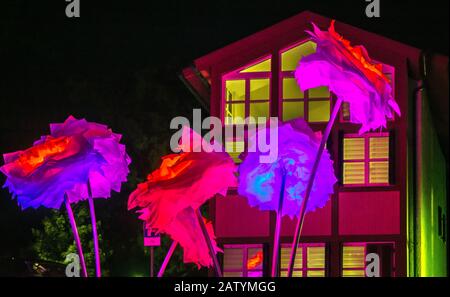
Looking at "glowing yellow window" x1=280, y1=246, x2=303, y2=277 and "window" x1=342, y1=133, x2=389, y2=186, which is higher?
"window" x1=342, y1=133, x2=389, y2=186

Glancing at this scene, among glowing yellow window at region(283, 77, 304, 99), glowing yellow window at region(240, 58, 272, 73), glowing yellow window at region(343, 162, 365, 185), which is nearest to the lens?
glowing yellow window at region(343, 162, 365, 185)

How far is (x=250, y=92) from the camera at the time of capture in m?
24.5

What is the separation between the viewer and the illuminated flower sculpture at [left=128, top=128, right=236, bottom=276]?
62.7ft

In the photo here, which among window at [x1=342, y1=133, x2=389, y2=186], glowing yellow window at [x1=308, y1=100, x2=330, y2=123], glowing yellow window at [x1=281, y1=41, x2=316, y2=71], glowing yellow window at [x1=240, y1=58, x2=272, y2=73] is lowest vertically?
window at [x1=342, y1=133, x2=389, y2=186]

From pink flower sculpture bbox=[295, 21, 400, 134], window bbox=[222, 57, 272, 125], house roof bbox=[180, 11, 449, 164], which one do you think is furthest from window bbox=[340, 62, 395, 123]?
pink flower sculpture bbox=[295, 21, 400, 134]

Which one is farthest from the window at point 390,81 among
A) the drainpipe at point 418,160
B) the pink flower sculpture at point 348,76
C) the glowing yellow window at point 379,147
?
the pink flower sculpture at point 348,76

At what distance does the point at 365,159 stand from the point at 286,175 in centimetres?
419

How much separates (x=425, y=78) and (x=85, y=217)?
1342 cm

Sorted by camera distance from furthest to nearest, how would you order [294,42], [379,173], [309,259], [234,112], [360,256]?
1. [234,112]
2. [294,42]
3. [309,259]
4. [379,173]
5. [360,256]

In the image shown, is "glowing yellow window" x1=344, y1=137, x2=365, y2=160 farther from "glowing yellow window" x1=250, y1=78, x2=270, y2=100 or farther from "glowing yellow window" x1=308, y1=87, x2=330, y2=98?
"glowing yellow window" x1=250, y1=78, x2=270, y2=100

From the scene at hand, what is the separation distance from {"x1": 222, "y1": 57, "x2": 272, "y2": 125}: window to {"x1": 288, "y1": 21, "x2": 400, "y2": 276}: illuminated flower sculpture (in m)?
4.96

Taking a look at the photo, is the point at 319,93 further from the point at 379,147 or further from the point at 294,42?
the point at 379,147

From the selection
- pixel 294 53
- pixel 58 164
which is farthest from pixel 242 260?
pixel 58 164
